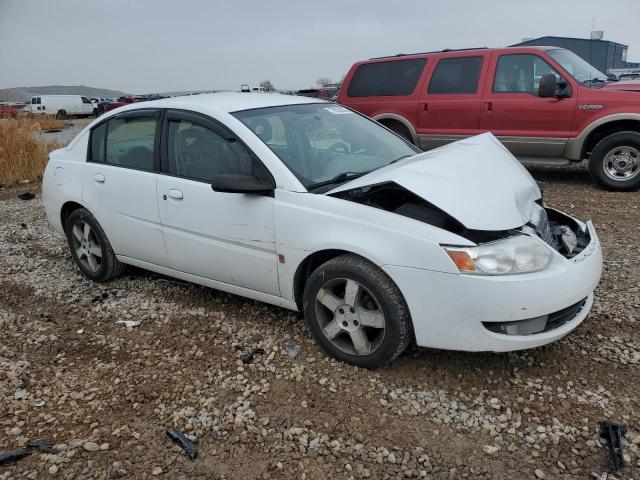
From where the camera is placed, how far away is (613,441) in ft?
8.00

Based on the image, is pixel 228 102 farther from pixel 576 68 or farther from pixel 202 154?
pixel 576 68

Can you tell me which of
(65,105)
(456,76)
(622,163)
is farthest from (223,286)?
(65,105)

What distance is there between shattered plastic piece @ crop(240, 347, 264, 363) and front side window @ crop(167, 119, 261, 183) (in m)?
1.16

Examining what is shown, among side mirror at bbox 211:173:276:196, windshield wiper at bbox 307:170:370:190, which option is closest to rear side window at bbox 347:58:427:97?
windshield wiper at bbox 307:170:370:190

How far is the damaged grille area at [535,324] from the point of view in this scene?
2764mm

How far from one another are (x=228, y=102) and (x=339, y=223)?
1489mm

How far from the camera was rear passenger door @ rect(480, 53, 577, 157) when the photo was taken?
7164mm

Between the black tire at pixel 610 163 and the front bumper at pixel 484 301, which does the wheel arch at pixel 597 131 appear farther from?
the front bumper at pixel 484 301

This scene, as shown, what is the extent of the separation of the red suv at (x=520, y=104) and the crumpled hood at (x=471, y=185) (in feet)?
13.6

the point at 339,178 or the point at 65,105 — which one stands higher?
the point at 65,105

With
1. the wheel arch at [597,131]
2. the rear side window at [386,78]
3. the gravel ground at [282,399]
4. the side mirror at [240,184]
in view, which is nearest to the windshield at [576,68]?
the wheel arch at [597,131]

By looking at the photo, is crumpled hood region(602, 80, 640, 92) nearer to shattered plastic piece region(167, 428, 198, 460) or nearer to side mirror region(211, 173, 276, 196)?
side mirror region(211, 173, 276, 196)

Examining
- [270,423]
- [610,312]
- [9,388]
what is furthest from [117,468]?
[610,312]

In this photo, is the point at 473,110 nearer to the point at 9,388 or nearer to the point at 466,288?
the point at 466,288
